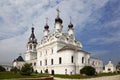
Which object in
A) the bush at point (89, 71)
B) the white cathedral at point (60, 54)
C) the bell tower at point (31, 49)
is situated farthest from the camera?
the bell tower at point (31, 49)

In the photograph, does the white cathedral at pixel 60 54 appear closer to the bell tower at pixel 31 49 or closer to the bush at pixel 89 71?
the bell tower at pixel 31 49

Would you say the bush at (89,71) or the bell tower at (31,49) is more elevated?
the bell tower at (31,49)

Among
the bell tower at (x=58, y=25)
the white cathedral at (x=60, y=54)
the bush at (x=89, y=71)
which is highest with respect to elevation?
the bell tower at (x=58, y=25)

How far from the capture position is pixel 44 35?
224 ft

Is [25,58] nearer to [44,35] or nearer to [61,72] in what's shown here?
[44,35]

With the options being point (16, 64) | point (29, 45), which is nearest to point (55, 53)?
point (29, 45)

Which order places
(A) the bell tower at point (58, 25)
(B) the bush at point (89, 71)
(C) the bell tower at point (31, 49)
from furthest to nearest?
(C) the bell tower at point (31, 49)
(A) the bell tower at point (58, 25)
(B) the bush at point (89, 71)

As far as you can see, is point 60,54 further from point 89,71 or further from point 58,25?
point 58,25

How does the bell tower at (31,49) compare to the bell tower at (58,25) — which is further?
the bell tower at (31,49)

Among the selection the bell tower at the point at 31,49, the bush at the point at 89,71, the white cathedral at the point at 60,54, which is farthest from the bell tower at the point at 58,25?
the bell tower at the point at 31,49

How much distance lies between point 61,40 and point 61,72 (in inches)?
378

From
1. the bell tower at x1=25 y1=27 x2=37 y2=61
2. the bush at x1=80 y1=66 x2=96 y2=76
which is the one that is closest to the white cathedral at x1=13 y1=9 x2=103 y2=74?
the bell tower at x1=25 y1=27 x2=37 y2=61

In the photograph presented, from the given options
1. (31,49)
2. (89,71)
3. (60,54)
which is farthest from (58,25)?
(89,71)

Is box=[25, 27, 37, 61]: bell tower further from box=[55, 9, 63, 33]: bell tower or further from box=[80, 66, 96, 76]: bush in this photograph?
box=[80, 66, 96, 76]: bush
